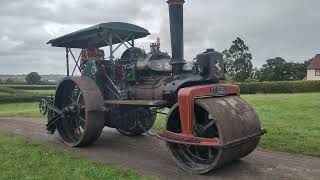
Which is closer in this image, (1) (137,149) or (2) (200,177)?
(2) (200,177)

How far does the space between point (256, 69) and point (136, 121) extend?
214 feet

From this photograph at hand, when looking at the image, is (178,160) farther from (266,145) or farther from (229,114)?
(266,145)

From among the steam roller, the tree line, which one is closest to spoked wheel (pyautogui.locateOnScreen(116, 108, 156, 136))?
the steam roller

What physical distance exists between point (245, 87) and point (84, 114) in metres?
33.6

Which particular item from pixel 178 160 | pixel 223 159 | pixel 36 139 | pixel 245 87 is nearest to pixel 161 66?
pixel 178 160

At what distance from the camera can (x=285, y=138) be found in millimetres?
11336

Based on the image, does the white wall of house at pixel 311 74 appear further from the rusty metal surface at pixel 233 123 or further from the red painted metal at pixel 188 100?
the red painted metal at pixel 188 100

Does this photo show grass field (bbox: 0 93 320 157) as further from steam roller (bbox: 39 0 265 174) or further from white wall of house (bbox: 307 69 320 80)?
white wall of house (bbox: 307 69 320 80)

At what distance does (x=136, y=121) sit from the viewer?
11938 millimetres

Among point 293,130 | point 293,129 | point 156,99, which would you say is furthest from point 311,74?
point 156,99

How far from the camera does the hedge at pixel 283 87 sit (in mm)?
41344

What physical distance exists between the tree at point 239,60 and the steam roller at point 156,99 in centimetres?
A: 5826

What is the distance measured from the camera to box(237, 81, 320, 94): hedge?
41344 millimetres

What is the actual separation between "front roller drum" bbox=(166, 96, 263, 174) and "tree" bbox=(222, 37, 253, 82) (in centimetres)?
6095
